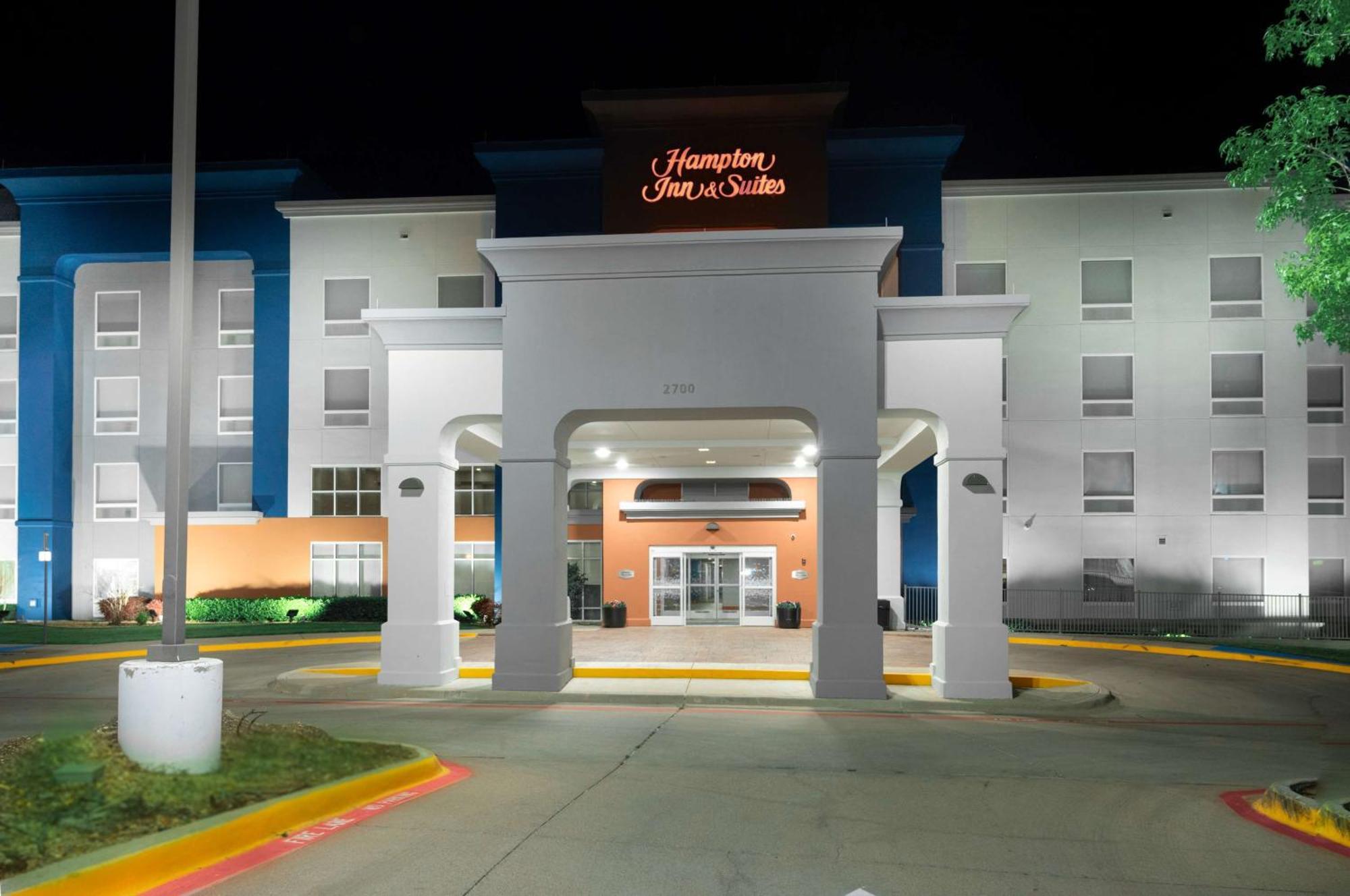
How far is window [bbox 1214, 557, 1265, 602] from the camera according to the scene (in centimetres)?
3294

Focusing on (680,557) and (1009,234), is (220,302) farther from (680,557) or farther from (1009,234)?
(1009,234)

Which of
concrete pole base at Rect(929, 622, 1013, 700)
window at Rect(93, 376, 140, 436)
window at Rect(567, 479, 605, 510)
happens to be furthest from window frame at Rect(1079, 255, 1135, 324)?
window at Rect(93, 376, 140, 436)

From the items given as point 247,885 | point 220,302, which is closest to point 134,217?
point 220,302

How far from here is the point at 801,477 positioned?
3050cm

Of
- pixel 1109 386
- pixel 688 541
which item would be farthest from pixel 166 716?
pixel 1109 386

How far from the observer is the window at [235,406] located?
37.7 metres

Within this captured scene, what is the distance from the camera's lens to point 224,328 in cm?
3816

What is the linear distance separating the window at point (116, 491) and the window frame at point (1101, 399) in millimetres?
31833

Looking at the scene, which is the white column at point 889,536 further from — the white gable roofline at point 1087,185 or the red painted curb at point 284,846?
the red painted curb at point 284,846

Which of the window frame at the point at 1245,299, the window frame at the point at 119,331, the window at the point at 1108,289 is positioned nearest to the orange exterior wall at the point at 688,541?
the window at the point at 1108,289

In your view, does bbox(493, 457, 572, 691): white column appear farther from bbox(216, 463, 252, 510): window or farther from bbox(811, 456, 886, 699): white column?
bbox(216, 463, 252, 510): window

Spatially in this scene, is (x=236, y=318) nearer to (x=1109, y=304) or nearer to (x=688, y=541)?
(x=688, y=541)

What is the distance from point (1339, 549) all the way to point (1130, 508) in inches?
252

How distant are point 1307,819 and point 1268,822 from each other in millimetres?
392
